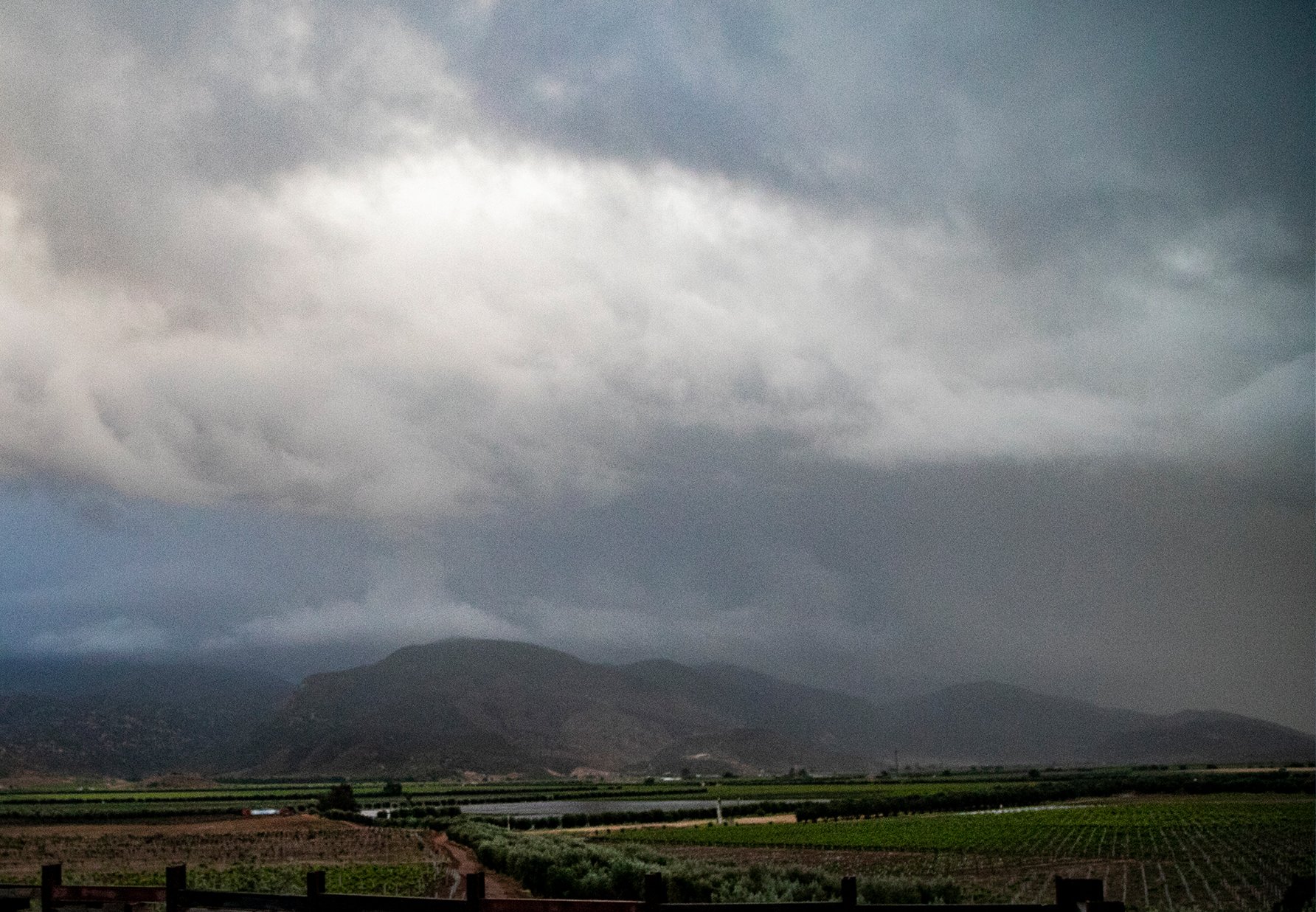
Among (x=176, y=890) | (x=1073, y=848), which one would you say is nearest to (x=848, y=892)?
(x=176, y=890)

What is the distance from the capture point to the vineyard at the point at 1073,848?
40.9 metres

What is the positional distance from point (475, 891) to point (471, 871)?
23.3m

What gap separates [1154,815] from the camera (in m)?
83.7

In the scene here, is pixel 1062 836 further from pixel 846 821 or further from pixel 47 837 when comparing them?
pixel 47 837

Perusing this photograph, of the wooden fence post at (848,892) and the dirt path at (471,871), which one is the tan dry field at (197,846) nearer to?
the dirt path at (471,871)

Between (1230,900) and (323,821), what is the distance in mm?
73895

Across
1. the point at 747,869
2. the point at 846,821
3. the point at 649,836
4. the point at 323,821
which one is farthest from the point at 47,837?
the point at 747,869

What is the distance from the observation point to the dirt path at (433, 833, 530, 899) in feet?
116

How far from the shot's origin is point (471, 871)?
32781mm

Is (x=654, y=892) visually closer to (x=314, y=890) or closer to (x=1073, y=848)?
(x=314, y=890)

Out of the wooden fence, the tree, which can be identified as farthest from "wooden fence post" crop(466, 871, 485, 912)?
the tree

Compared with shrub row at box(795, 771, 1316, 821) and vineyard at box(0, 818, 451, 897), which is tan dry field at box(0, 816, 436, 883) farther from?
shrub row at box(795, 771, 1316, 821)

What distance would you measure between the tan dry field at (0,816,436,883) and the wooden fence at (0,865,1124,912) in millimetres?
29255

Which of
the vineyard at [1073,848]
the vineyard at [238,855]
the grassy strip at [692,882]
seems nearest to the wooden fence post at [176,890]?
the grassy strip at [692,882]
